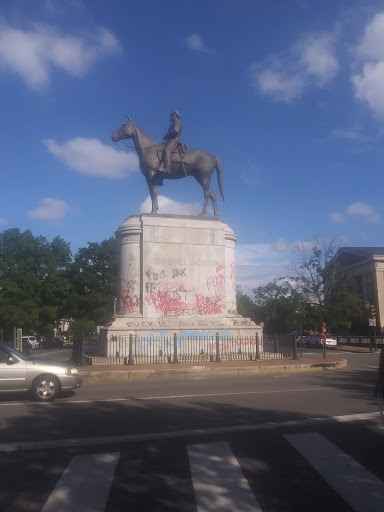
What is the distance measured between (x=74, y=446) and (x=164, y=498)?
8.12ft

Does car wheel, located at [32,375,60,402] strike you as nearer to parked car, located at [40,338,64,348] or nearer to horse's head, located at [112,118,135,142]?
horse's head, located at [112,118,135,142]

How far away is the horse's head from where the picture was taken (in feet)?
76.6

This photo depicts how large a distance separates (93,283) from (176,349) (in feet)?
129

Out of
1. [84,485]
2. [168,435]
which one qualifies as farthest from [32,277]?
[84,485]

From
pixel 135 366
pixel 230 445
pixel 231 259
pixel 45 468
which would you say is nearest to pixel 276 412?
pixel 230 445

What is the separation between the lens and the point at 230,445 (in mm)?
7008

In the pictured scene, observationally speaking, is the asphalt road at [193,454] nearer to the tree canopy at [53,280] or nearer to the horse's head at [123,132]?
the horse's head at [123,132]

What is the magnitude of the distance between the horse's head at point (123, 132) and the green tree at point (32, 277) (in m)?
33.9

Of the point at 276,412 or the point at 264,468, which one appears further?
the point at 276,412

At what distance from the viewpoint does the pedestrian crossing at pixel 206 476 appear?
15.9ft

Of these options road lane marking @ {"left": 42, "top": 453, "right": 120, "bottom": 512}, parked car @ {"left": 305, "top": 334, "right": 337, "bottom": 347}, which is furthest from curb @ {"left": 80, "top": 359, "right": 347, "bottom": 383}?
parked car @ {"left": 305, "top": 334, "right": 337, "bottom": 347}

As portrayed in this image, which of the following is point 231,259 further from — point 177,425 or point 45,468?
point 45,468

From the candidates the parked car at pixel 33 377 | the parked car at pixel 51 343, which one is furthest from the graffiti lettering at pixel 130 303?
the parked car at pixel 51 343

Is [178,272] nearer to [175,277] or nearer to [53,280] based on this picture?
[175,277]
